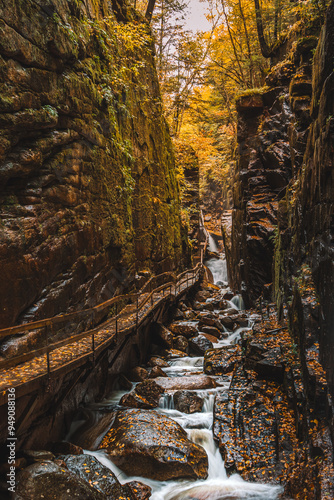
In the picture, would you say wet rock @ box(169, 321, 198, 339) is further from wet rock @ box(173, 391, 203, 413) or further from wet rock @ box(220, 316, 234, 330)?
wet rock @ box(173, 391, 203, 413)

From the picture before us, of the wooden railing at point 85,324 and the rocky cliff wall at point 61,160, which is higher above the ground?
the rocky cliff wall at point 61,160

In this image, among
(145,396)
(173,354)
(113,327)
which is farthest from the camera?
(173,354)

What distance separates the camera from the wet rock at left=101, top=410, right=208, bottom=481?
6.24 meters

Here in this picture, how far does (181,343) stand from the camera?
13.1 meters

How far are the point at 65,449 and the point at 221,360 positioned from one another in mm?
5806

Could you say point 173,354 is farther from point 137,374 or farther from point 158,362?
point 137,374

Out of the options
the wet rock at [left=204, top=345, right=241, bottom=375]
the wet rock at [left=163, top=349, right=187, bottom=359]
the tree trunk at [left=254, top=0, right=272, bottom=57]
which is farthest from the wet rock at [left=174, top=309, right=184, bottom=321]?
the tree trunk at [left=254, top=0, right=272, bottom=57]

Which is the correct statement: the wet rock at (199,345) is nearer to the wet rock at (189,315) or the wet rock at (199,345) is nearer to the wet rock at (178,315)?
the wet rock at (178,315)

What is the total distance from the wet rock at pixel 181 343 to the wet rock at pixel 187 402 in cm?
423

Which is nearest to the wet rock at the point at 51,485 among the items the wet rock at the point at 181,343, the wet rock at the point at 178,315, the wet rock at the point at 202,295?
the wet rock at the point at 181,343

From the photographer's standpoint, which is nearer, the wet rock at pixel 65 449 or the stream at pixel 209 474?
the stream at pixel 209 474

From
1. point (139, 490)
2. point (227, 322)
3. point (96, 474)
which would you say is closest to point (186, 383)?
point (139, 490)

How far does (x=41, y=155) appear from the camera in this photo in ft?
22.5

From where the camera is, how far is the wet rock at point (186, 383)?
9273 millimetres
